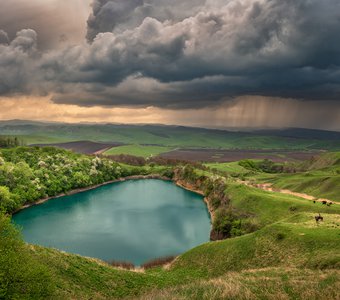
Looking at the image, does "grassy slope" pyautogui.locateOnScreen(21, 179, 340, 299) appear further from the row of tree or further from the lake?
the row of tree

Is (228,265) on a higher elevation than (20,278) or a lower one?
lower

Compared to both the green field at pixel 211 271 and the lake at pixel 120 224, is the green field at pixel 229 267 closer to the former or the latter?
the green field at pixel 211 271

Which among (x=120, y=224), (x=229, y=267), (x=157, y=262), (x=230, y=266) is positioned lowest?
(x=120, y=224)

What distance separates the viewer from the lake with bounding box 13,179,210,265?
89.0 m

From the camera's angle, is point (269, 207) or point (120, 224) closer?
point (269, 207)

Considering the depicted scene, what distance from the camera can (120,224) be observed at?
11588cm

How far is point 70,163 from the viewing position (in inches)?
7672

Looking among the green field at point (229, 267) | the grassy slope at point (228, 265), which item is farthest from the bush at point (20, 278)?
the grassy slope at point (228, 265)

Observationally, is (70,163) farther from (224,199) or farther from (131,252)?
(131,252)

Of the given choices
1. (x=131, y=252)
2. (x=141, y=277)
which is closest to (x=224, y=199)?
(x=131, y=252)

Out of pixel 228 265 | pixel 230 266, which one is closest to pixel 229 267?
pixel 230 266

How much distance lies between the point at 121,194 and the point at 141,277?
12539 cm

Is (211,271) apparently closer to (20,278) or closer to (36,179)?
(20,278)

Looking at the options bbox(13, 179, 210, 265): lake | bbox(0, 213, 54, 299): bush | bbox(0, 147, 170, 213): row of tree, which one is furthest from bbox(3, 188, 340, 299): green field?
bbox(0, 147, 170, 213): row of tree
